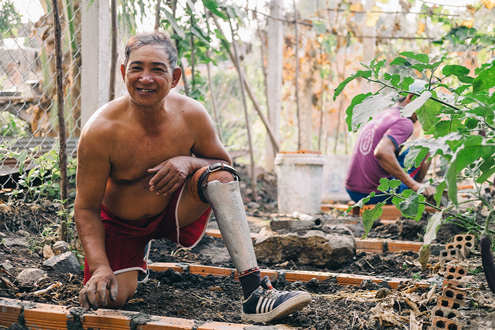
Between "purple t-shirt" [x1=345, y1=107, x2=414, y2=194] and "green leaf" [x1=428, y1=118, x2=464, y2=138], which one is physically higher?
"green leaf" [x1=428, y1=118, x2=464, y2=138]

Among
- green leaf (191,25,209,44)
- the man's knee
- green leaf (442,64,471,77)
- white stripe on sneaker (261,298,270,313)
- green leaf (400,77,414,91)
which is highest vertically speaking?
green leaf (191,25,209,44)

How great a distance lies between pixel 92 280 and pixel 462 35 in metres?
4.58

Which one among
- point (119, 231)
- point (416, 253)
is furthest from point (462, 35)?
point (119, 231)

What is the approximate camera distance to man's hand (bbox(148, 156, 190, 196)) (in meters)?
1.79

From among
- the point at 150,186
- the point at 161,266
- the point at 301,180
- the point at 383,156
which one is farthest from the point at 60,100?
the point at 301,180

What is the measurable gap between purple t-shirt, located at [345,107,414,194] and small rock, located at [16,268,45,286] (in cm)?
282

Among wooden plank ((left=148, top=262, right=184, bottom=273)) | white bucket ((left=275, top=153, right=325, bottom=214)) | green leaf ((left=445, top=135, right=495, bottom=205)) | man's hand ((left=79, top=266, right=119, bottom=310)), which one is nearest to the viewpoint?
green leaf ((left=445, top=135, right=495, bottom=205))

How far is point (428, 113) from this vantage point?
1465 mm

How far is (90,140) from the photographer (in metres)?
1.82

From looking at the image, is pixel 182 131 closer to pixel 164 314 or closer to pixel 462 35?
pixel 164 314

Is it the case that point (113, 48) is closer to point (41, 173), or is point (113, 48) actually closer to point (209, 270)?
point (41, 173)

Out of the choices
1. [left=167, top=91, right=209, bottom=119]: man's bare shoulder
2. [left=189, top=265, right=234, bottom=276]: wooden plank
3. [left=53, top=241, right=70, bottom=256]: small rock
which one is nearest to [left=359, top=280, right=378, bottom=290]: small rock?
[left=189, top=265, right=234, bottom=276]: wooden plank

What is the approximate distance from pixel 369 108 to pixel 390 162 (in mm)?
2371

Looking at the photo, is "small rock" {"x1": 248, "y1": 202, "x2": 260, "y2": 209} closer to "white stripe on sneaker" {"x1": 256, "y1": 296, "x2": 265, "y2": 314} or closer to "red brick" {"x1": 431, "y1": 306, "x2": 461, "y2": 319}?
"white stripe on sneaker" {"x1": 256, "y1": 296, "x2": 265, "y2": 314}
